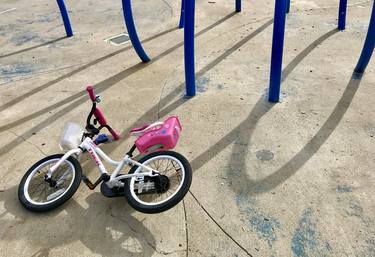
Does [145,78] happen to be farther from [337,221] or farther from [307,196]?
[337,221]

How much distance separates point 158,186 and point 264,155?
1167 millimetres

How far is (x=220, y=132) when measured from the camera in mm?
3662

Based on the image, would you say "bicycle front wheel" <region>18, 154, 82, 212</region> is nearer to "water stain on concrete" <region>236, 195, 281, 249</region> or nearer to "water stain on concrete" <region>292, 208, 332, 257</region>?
"water stain on concrete" <region>236, 195, 281, 249</region>

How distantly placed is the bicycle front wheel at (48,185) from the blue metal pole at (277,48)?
241cm

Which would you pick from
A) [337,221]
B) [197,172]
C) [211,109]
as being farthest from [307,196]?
[211,109]

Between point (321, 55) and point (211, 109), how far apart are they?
7.17 ft

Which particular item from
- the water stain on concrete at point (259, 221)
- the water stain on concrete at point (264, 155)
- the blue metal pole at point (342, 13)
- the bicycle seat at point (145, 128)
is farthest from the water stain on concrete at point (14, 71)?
the blue metal pole at point (342, 13)

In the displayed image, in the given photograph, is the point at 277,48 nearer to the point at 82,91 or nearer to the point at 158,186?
the point at 158,186

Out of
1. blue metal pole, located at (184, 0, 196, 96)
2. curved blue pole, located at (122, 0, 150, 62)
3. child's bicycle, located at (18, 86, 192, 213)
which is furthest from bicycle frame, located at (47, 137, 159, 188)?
curved blue pole, located at (122, 0, 150, 62)

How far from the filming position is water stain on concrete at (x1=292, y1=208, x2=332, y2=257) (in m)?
2.41

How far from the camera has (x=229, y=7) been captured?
743cm

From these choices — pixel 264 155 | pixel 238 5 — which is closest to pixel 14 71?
pixel 264 155

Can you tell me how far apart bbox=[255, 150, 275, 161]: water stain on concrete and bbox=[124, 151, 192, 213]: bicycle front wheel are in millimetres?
855

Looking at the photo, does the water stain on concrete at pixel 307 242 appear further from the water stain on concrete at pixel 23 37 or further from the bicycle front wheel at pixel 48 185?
the water stain on concrete at pixel 23 37
